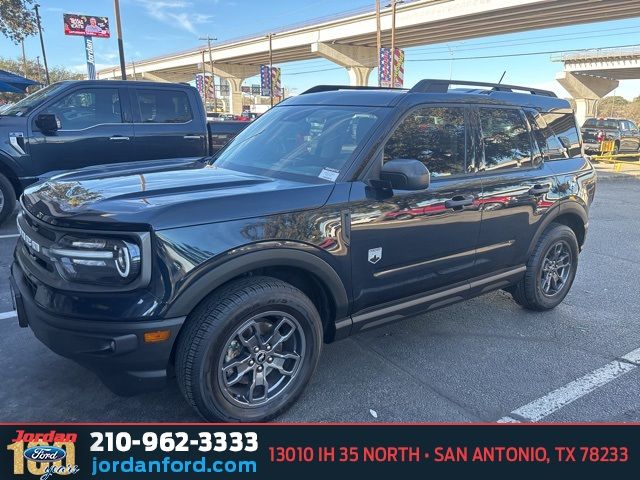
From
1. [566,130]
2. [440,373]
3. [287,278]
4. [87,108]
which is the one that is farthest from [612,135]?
[287,278]

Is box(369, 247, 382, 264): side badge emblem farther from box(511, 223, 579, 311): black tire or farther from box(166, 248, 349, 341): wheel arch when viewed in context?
box(511, 223, 579, 311): black tire

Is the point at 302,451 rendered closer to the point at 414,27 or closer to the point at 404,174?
the point at 404,174

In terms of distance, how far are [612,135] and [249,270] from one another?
24.5 metres

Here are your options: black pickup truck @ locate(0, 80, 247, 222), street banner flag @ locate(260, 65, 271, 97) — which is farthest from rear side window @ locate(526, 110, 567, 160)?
Answer: street banner flag @ locate(260, 65, 271, 97)

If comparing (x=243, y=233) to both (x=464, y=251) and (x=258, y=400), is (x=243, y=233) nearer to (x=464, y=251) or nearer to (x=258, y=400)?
(x=258, y=400)

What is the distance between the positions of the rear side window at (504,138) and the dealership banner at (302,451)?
76.8 inches

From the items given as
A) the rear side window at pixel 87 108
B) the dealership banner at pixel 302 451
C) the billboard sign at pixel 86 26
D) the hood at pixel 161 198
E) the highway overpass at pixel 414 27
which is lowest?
the dealership banner at pixel 302 451

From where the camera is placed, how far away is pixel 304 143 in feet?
10.6

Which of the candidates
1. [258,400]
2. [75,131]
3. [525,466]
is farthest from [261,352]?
[75,131]

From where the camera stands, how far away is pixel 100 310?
220 centimetres

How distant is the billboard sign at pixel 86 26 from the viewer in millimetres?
20109

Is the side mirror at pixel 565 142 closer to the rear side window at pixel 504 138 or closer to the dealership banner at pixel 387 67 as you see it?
the rear side window at pixel 504 138

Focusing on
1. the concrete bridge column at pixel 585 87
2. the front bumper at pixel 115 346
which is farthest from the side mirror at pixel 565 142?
the concrete bridge column at pixel 585 87

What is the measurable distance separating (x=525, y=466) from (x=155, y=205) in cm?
226
